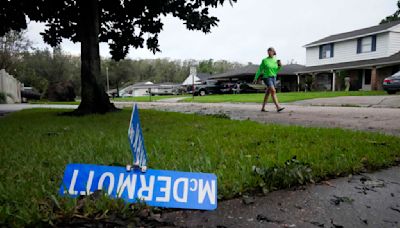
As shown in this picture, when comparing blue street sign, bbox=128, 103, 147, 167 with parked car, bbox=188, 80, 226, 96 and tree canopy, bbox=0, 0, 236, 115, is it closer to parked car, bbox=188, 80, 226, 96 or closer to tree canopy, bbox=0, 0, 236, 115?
tree canopy, bbox=0, 0, 236, 115

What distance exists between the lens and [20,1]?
7.77 meters

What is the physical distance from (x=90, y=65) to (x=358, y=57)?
26932 mm

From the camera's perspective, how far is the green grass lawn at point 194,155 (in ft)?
6.81

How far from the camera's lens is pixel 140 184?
6.58 feet

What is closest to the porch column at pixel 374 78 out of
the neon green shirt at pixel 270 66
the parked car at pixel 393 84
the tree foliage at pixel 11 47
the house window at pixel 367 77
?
the house window at pixel 367 77

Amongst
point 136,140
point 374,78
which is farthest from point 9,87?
point 374,78

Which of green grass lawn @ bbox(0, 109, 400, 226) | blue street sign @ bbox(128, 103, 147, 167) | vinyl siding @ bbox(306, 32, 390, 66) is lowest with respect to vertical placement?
green grass lawn @ bbox(0, 109, 400, 226)

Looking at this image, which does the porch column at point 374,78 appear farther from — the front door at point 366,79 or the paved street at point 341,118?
the paved street at point 341,118

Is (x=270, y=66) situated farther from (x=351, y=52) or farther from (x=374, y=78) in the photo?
(x=351, y=52)

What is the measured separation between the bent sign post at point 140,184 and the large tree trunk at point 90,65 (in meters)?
7.00

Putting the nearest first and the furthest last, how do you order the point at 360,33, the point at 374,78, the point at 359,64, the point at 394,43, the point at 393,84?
the point at 393,84 → the point at 374,78 → the point at 394,43 → the point at 359,64 → the point at 360,33

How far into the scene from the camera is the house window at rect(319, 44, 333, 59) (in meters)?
30.9

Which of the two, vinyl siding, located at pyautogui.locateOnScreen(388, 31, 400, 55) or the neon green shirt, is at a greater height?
vinyl siding, located at pyautogui.locateOnScreen(388, 31, 400, 55)

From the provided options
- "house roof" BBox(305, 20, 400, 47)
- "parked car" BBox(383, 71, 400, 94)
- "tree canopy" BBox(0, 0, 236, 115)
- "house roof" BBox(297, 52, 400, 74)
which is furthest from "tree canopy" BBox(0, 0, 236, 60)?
"house roof" BBox(305, 20, 400, 47)
